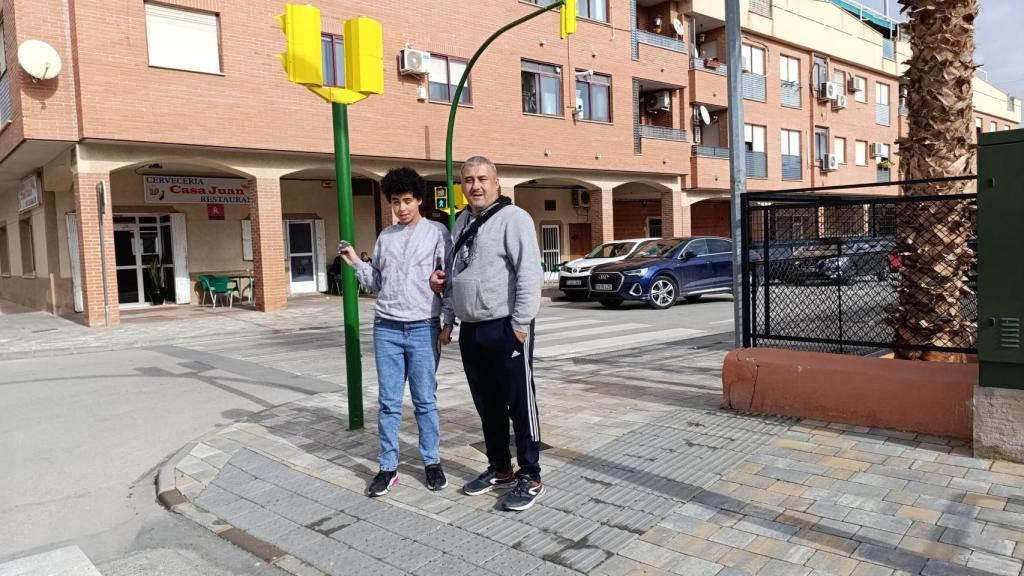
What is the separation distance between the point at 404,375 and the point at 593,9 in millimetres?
22043

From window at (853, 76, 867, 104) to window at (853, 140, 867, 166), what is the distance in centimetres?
211

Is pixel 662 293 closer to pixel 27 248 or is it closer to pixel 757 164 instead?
pixel 757 164

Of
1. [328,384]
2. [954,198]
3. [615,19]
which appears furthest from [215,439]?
[615,19]

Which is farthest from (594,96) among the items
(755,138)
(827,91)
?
(827,91)

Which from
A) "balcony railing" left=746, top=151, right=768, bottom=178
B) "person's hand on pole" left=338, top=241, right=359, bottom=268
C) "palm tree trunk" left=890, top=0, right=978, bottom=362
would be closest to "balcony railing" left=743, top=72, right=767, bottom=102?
"balcony railing" left=746, top=151, right=768, bottom=178

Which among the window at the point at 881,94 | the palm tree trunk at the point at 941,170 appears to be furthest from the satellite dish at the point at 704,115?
the palm tree trunk at the point at 941,170

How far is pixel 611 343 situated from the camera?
10594mm

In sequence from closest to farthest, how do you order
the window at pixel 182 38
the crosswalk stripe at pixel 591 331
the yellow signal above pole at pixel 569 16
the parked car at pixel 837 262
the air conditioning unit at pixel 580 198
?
the parked car at pixel 837 262, the crosswalk stripe at pixel 591 331, the yellow signal above pole at pixel 569 16, the window at pixel 182 38, the air conditioning unit at pixel 580 198

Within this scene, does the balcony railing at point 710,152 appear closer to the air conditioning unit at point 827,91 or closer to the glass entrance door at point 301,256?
the air conditioning unit at point 827,91

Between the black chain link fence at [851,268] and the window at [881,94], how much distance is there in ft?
118

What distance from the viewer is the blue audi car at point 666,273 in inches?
621

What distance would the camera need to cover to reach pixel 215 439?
223 inches

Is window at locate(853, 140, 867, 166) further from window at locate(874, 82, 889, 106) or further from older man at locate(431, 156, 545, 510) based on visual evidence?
older man at locate(431, 156, 545, 510)

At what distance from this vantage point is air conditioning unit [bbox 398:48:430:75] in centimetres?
1850
